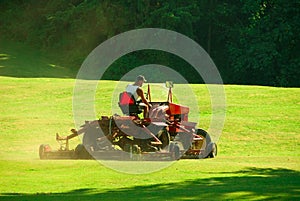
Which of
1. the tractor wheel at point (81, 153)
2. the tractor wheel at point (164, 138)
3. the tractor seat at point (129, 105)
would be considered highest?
the tractor seat at point (129, 105)

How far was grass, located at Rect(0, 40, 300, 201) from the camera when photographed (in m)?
14.0

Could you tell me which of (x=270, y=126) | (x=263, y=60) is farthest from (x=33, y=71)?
(x=270, y=126)

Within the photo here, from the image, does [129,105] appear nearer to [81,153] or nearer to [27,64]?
[81,153]

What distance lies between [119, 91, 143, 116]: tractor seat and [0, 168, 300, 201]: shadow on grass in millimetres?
3861

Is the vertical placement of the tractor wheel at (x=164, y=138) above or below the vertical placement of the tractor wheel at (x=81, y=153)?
above

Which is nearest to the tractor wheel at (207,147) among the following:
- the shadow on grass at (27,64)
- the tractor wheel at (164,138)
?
the tractor wheel at (164,138)

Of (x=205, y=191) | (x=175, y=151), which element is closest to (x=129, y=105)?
(x=175, y=151)

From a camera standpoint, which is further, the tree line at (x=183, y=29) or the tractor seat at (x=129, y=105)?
the tree line at (x=183, y=29)

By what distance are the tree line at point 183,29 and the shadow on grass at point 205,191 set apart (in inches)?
1356

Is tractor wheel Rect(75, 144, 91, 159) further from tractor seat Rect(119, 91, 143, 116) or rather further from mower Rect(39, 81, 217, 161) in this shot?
tractor seat Rect(119, 91, 143, 116)

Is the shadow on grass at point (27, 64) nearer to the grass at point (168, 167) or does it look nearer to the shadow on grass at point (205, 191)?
the grass at point (168, 167)

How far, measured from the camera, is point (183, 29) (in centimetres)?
5206

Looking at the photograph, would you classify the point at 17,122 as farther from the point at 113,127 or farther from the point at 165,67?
the point at 165,67

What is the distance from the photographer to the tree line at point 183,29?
5038cm
